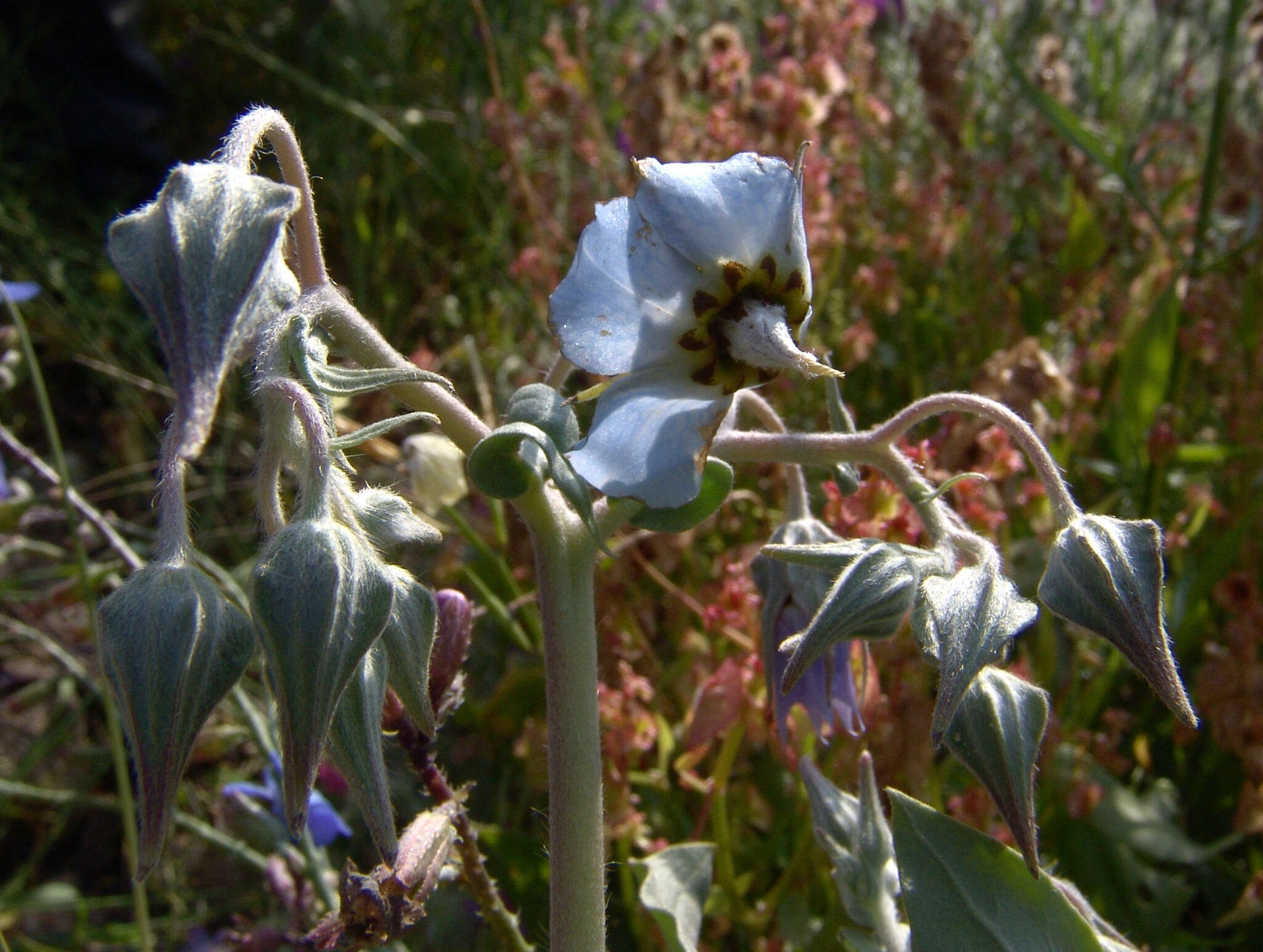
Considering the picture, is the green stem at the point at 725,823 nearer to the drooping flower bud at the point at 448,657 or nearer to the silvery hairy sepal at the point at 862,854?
the silvery hairy sepal at the point at 862,854

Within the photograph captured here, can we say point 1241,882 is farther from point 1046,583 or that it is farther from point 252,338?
point 252,338

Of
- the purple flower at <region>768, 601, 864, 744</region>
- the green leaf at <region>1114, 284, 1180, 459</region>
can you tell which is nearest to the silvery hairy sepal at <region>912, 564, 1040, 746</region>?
the purple flower at <region>768, 601, 864, 744</region>

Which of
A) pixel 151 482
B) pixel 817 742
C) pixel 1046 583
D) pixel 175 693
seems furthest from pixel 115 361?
pixel 1046 583

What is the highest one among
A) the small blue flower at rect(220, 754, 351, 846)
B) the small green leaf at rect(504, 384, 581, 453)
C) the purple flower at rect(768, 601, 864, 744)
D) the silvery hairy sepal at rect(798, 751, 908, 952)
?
the small green leaf at rect(504, 384, 581, 453)


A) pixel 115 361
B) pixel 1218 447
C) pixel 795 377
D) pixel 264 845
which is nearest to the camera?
pixel 264 845

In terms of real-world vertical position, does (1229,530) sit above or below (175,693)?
below

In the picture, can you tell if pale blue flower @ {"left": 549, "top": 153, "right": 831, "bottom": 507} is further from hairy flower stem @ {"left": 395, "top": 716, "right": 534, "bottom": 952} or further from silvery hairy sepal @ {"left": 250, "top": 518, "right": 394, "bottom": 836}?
hairy flower stem @ {"left": 395, "top": 716, "right": 534, "bottom": 952}
